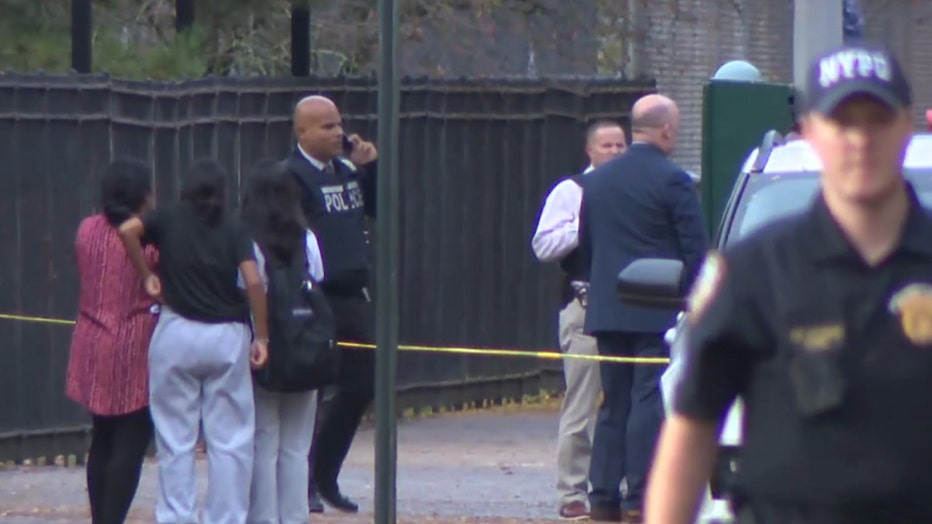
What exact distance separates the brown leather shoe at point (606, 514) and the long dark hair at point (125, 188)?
2.45 m

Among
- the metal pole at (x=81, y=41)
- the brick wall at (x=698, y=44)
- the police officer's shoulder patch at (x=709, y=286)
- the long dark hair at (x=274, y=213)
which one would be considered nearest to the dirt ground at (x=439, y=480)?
the long dark hair at (x=274, y=213)

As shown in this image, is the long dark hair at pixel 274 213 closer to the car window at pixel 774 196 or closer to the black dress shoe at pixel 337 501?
the black dress shoe at pixel 337 501

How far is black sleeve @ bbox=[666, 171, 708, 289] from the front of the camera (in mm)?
8531

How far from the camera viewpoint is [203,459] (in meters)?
11.2

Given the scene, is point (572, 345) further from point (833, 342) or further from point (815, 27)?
point (833, 342)

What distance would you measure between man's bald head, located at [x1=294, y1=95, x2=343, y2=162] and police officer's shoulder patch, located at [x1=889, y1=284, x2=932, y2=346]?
6.22 meters

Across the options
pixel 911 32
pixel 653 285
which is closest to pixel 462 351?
pixel 653 285

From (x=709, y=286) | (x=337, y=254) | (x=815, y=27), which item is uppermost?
(x=815, y=27)

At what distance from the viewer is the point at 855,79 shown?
294cm

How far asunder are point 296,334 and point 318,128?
1.39 metres

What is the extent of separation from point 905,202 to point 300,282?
523 cm

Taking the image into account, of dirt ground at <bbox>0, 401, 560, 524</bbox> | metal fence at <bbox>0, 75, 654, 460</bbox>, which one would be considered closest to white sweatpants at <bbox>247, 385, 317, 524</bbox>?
dirt ground at <bbox>0, 401, 560, 524</bbox>

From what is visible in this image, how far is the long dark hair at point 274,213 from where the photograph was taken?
26.2ft

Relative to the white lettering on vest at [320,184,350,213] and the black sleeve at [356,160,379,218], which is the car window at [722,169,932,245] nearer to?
the white lettering on vest at [320,184,350,213]
